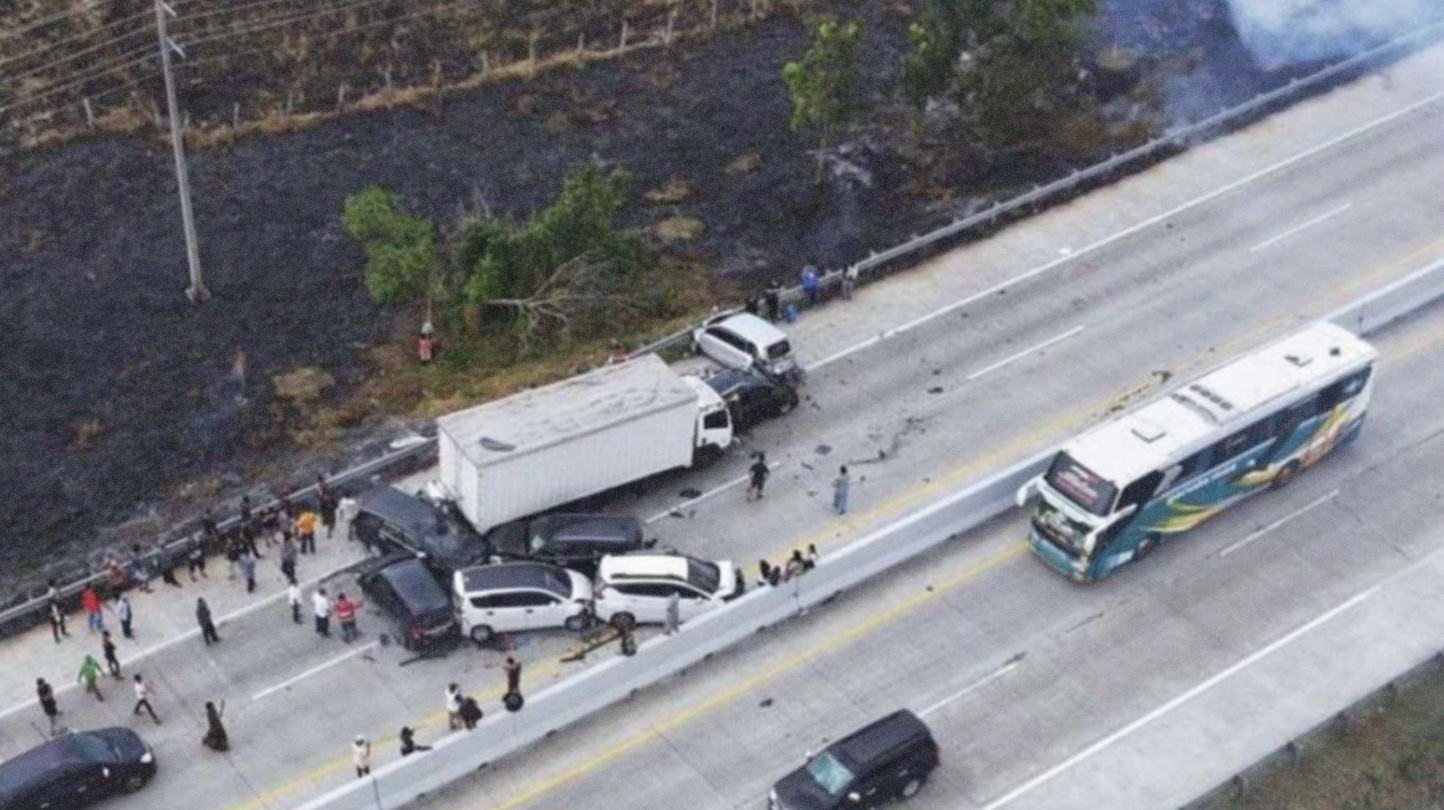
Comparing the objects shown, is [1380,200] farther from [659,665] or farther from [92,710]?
[92,710]

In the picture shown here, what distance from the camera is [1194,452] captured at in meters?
41.3

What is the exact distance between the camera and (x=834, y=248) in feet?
180

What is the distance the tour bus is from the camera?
40.8m

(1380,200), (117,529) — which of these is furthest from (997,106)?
(117,529)

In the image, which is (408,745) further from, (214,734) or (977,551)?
(977,551)

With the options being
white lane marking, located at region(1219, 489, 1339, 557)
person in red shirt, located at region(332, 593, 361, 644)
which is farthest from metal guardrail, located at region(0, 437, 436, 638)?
white lane marking, located at region(1219, 489, 1339, 557)

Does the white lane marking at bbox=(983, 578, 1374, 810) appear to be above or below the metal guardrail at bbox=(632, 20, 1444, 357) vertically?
below

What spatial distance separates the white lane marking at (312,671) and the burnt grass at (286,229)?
21.3ft

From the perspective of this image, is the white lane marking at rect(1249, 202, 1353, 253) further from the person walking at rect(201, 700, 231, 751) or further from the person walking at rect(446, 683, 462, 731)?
the person walking at rect(201, 700, 231, 751)

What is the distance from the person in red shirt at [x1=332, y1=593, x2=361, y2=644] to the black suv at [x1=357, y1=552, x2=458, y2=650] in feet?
2.30

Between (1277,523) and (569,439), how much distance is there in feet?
55.1

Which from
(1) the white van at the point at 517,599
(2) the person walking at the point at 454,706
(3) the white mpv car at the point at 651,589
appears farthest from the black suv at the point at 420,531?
(2) the person walking at the point at 454,706

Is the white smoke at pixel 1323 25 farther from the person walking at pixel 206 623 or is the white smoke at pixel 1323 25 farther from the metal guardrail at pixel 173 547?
the person walking at pixel 206 623

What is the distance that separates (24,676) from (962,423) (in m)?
22.8
